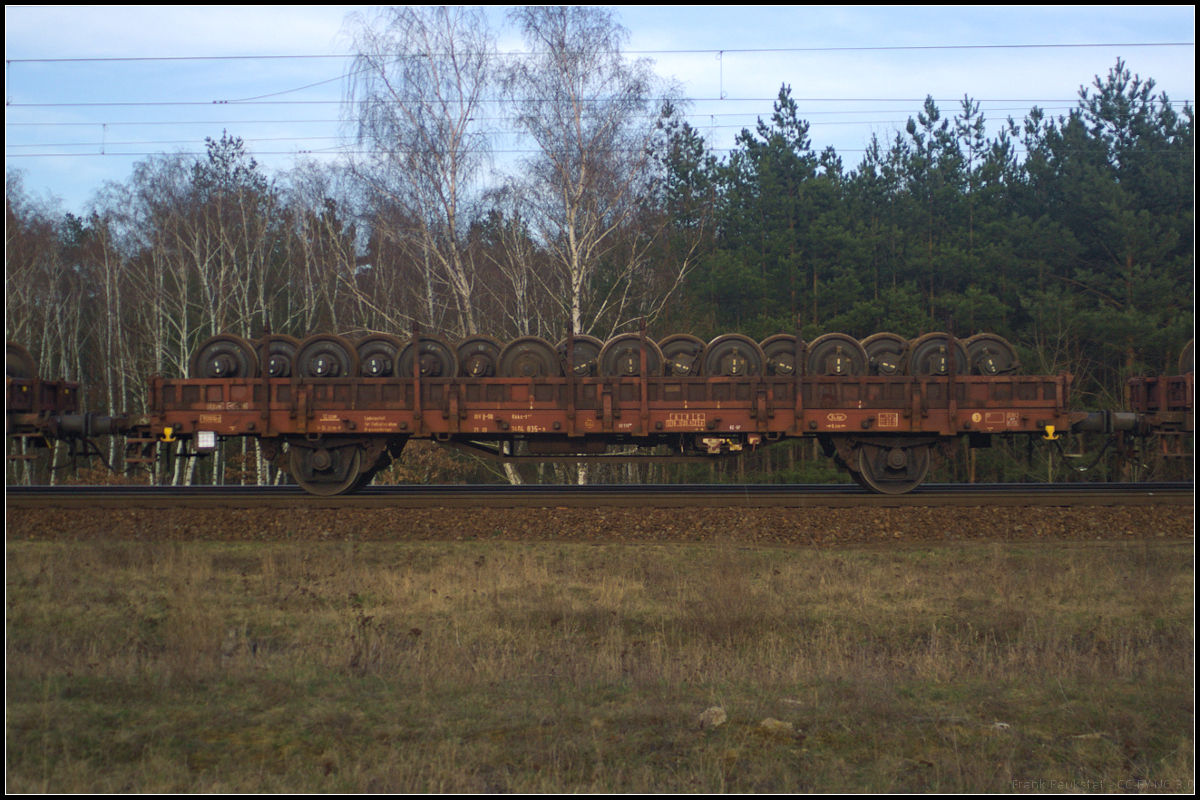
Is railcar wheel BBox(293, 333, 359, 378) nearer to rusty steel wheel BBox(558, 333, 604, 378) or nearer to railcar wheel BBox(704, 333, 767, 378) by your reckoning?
rusty steel wheel BBox(558, 333, 604, 378)

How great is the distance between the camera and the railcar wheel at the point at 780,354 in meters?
13.2

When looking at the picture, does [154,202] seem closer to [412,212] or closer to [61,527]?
[412,212]

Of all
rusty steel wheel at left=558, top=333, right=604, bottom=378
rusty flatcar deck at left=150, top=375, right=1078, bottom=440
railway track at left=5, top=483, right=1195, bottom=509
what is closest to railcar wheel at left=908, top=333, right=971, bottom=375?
rusty flatcar deck at left=150, top=375, right=1078, bottom=440

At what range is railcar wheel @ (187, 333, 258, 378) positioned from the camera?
43.0ft

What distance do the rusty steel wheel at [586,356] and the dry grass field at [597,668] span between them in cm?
357

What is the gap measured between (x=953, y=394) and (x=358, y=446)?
31.9ft

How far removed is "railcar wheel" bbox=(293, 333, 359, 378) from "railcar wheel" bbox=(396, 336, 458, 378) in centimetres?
76

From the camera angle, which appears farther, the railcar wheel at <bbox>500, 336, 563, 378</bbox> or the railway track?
the railcar wheel at <bbox>500, 336, 563, 378</bbox>

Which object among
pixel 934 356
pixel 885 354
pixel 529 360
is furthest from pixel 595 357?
pixel 934 356

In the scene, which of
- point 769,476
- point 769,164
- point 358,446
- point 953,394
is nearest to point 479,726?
point 358,446

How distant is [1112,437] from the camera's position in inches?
539

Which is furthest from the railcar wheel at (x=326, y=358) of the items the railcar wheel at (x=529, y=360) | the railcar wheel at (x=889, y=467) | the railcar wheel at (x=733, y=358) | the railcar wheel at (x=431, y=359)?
the railcar wheel at (x=889, y=467)

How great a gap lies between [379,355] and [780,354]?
670 cm

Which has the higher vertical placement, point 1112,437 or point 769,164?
point 769,164
